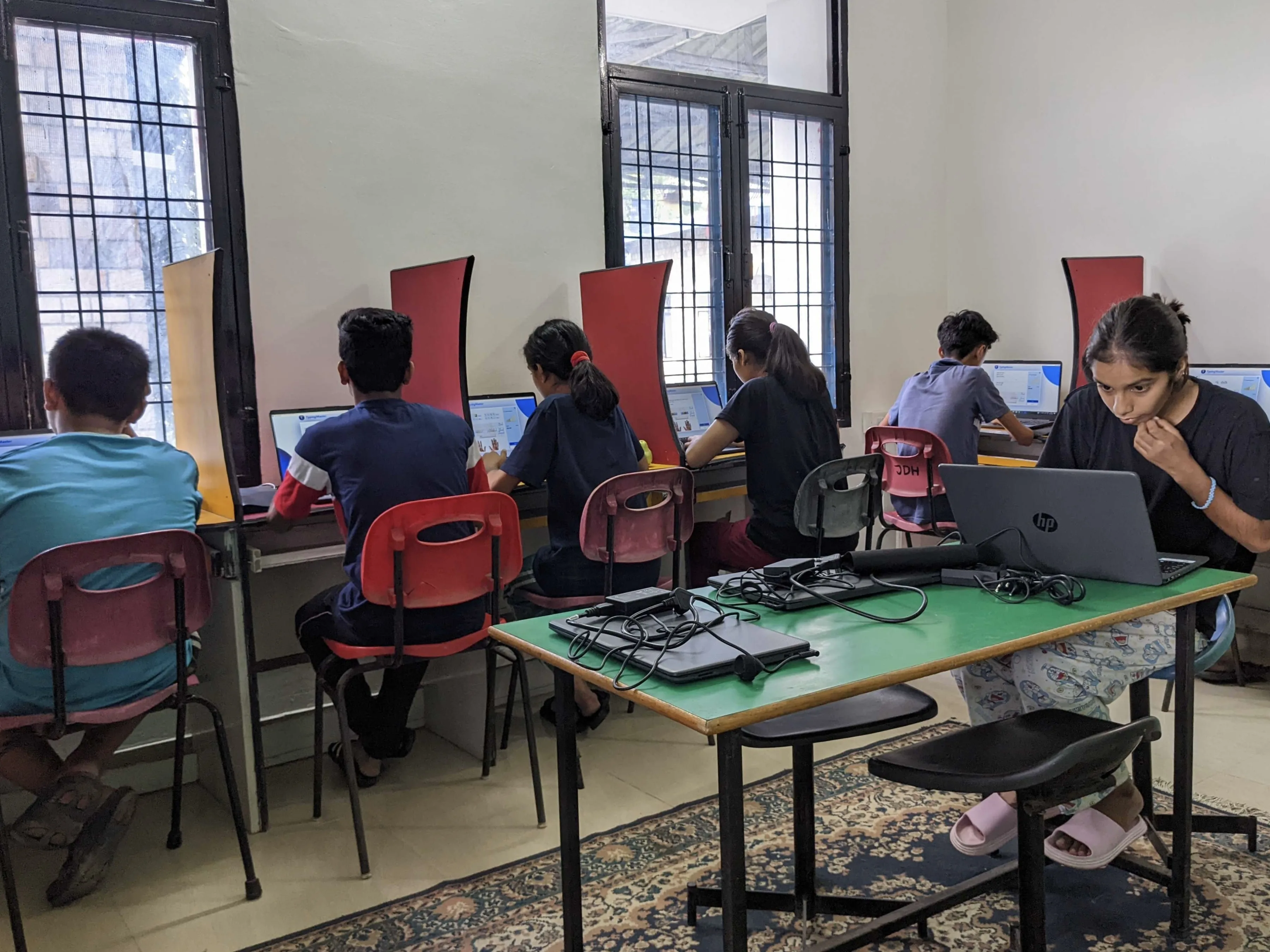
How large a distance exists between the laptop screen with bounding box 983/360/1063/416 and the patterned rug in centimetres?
239

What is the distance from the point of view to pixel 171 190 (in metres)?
3.07

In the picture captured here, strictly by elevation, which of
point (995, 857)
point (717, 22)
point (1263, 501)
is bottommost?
point (995, 857)

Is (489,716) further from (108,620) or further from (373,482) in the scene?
(108,620)

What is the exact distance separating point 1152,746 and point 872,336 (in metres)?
2.57

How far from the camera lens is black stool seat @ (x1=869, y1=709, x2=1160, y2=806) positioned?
4.85 feet

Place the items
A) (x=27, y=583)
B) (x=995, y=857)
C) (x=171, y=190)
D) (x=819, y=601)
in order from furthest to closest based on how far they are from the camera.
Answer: (x=171, y=190), (x=995, y=857), (x=27, y=583), (x=819, y=601)

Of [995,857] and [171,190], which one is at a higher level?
[171,190]

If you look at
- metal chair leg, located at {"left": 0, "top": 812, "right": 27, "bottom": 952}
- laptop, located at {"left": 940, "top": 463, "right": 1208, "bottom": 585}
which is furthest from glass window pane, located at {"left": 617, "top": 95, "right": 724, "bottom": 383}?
metal chair leg, located at {"left": 0, "top": 812, "right": 27, "bottom": 952}

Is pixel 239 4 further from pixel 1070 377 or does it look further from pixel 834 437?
pixel 1070 377

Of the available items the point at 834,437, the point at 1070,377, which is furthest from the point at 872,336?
the point at 834,437

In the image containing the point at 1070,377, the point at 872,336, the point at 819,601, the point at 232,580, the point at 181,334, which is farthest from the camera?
the point at 872,336

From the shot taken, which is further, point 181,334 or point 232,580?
point 181,334

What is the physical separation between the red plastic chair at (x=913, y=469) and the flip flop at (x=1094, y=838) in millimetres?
1672

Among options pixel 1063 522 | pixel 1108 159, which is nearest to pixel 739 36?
pixel 1108 159
